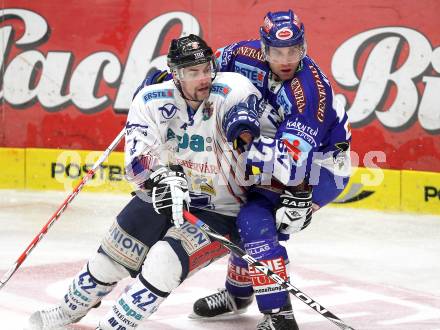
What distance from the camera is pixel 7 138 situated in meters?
7.69

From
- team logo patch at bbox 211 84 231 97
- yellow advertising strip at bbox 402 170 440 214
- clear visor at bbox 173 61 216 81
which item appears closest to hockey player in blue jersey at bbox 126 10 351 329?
team logo patch at bbox 211 84 231 97

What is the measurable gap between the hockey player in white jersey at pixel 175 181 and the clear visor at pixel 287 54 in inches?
6.2

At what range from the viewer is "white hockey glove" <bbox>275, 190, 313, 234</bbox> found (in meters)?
4.08

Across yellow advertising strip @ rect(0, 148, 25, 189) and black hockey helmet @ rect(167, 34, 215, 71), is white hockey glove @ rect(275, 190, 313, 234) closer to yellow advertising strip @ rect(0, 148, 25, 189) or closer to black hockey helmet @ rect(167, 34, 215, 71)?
black hockey helmet @ rect(167, 34, 215, 71)

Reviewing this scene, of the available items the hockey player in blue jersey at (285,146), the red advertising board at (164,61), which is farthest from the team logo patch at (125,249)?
the red advertising board at (164,61)

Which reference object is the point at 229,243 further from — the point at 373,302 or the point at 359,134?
the point at 359,134

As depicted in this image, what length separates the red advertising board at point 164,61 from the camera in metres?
6.71

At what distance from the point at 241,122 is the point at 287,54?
0.42 m

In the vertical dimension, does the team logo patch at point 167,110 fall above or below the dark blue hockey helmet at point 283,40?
below

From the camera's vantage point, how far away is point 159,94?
13.2 feet

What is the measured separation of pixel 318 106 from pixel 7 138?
13.7 feet

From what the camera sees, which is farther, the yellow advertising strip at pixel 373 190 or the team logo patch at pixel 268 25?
the yellow advertising strip at pixel 373 190

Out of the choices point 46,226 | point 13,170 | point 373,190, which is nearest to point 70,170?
point 13,170

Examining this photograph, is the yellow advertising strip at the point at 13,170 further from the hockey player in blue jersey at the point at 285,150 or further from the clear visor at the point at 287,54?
the clear visor at the point at 287,54
